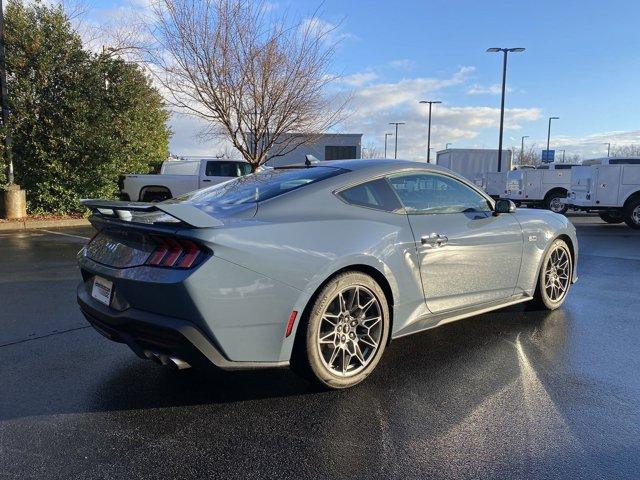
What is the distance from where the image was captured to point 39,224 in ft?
41.3

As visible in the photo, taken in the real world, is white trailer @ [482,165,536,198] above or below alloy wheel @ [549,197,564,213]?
above

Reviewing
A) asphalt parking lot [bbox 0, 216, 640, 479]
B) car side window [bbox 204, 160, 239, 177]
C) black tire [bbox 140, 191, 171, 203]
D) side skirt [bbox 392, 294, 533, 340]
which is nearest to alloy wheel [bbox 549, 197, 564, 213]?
car side window [bbox 204, 160, 239, 177]

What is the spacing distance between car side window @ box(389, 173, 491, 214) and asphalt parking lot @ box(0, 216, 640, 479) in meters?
1.14

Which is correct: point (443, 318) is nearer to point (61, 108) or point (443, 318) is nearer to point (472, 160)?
point (61, 108)

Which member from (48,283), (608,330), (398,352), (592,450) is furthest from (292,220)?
(48,283)

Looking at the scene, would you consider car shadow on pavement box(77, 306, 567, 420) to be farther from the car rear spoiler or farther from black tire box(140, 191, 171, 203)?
black tire box(140, 191, 171, 203)

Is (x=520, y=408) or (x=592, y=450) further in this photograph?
(x=520, y=408)

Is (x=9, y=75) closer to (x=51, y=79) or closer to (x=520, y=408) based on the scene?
(x=51, y=79)

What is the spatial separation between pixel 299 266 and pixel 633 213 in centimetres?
1464

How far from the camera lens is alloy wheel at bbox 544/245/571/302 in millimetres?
5172

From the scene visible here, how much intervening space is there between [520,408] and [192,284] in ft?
6.92

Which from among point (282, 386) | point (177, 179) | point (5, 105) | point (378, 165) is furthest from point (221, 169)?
point (282, 386)

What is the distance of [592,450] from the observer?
2.69 meters

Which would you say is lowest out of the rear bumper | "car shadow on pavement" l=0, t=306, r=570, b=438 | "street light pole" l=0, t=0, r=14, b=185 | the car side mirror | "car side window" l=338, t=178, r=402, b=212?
"car shadow on pavement" l=0, t=306, r=570, b=438
